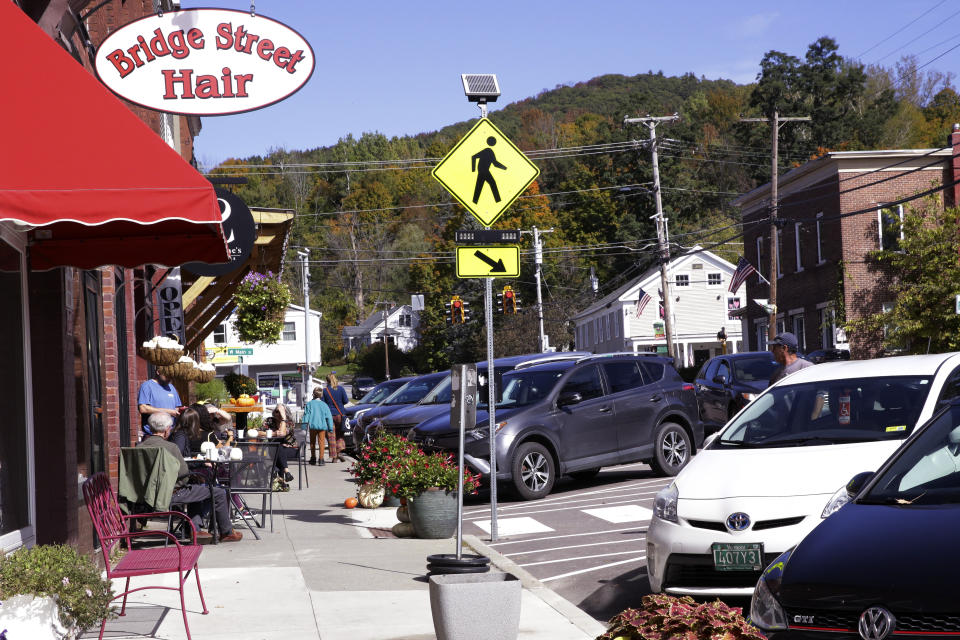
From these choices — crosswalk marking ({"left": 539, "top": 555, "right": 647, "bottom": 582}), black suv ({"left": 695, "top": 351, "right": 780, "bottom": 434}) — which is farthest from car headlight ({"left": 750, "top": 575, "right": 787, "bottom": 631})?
black suv ({"left": 695, "top": 351, "right": 780, "bottom": 434})


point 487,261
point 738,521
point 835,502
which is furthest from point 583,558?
point 835,502

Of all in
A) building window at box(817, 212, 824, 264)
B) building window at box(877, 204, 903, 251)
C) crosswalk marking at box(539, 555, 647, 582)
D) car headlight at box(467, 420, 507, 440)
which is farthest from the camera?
Answer: building window at box(817, 212, 824, 264)

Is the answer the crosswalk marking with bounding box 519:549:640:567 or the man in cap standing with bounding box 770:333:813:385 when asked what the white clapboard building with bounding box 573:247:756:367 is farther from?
the crosswalk marking with bounding box 519:549:640:567

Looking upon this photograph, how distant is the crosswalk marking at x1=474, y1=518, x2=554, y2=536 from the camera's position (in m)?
12.6

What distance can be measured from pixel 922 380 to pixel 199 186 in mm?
5861

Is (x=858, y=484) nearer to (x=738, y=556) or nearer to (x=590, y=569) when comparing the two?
(x=738, y=556)

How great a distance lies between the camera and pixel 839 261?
39.7 metres

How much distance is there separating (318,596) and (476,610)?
102 inches

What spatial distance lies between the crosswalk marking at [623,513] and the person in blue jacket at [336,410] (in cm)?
1344

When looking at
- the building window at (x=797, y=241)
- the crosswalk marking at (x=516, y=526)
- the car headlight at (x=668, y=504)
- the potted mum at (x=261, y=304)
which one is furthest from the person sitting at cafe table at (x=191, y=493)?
the building window at (x=797, y=241)

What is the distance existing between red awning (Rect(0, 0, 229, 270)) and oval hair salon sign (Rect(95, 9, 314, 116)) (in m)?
2.17

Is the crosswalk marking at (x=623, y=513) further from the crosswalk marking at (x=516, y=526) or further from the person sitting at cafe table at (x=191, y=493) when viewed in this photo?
the person sitting at cafe table at (x=191, y=493)

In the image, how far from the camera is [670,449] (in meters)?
17.0

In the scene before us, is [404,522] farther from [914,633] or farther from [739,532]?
[914,633]
